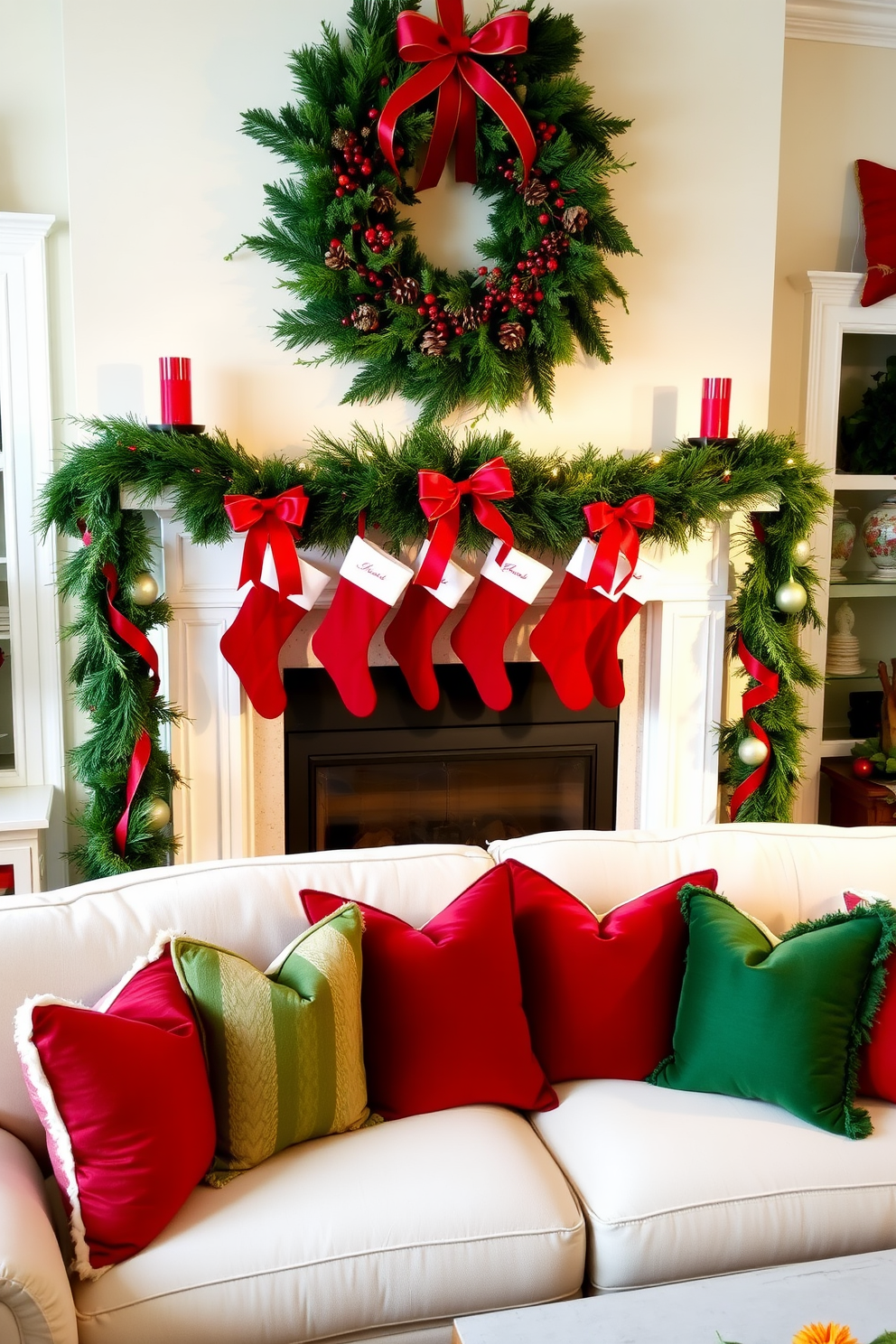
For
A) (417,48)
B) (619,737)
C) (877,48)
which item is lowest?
(619,737)

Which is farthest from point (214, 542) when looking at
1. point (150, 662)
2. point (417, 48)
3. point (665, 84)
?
point (665, 84)

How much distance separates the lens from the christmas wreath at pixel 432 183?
235 centimetres

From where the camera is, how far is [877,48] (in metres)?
3.07

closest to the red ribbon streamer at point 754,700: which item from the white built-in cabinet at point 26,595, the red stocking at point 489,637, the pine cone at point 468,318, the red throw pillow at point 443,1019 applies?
the red stocking at point 489,637

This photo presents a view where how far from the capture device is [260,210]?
2465 millimetres

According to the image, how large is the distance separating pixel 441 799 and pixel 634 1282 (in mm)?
1527

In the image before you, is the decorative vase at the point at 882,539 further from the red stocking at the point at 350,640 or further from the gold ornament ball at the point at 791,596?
the red stocking at the point at 350,640

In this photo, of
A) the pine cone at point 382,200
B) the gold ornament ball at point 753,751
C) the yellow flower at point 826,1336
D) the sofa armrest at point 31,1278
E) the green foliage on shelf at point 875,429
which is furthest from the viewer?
the green foliage on shelf at point 875,429

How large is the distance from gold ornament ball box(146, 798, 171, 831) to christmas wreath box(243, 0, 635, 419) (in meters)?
1.04

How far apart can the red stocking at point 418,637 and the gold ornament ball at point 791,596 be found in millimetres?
794

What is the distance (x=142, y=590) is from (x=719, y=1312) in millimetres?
1758

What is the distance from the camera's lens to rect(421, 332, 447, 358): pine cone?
247 cm

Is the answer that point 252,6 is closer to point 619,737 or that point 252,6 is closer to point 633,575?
point 633,575

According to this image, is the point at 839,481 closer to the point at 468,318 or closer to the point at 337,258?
the point at 468,318
